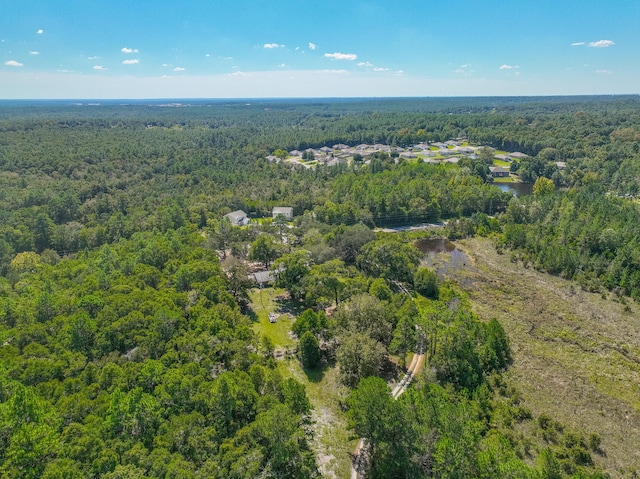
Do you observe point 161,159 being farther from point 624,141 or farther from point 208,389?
point 624,141

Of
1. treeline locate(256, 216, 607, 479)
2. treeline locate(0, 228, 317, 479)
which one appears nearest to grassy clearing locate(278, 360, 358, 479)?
treeline locate(256, 216, 607, 479)

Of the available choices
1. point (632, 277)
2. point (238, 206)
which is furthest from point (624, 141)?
point (238, 206)

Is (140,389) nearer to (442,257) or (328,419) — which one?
(328,419)

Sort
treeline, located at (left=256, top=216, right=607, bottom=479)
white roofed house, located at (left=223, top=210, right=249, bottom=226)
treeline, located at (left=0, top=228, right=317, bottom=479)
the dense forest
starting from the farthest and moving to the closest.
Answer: white roofed house, located at (left=223, top=210, right=249, bottom=226) → treeline, located at (left=256, top=216, right=607, bottom=479) → the dense forest → treeline, located at (left=0, top=228, right=317, bottom=479)

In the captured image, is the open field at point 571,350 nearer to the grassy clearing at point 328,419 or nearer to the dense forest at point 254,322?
the dense forest at point 254,322

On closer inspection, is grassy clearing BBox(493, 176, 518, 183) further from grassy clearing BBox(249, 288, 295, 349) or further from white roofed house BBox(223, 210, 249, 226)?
grassy clearing BBox(249, 288, 295, 349)

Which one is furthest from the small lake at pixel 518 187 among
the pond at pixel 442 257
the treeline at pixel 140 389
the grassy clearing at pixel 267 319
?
the treeline at pixel 140 389
